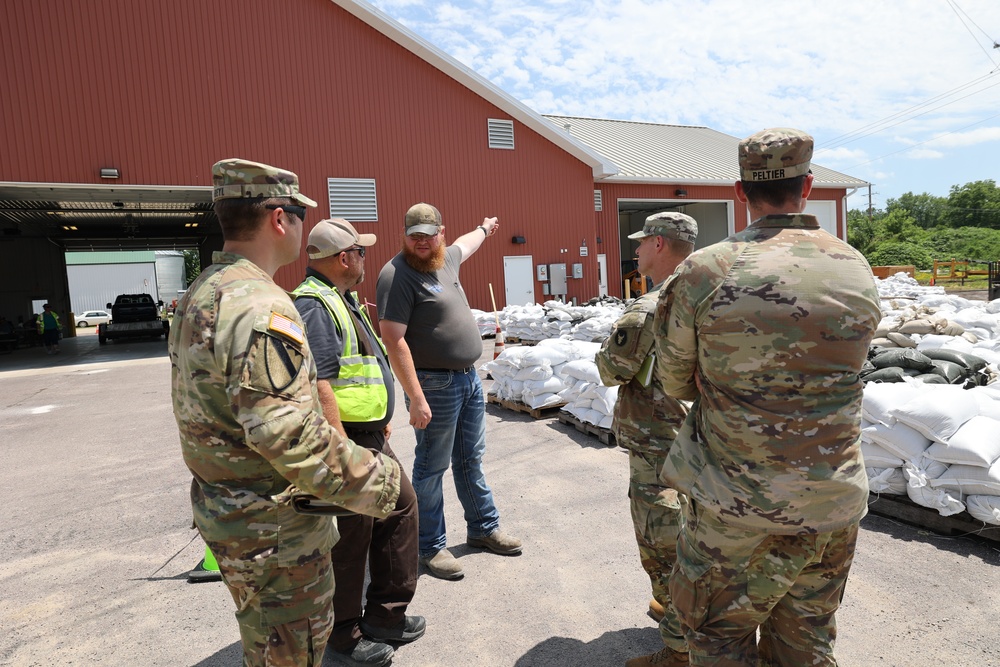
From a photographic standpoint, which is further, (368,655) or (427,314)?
(427,314)

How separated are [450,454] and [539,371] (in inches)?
129

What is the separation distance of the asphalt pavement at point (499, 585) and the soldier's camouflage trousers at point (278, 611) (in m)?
0.98

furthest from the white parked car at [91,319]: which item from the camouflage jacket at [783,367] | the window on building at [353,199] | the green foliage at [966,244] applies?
the green foliage at [966,244]

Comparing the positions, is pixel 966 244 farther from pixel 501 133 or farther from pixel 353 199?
pixel 353 199

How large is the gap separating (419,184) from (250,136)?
4343mm

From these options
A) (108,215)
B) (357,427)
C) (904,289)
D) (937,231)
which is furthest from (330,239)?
(937,231)

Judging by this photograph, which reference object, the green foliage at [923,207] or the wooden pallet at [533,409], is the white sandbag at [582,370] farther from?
the green foliage at [923,207]

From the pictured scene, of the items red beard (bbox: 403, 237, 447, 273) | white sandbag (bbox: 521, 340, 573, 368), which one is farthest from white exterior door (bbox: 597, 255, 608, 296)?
red beard (bbox: 403, 237, 447, 273)

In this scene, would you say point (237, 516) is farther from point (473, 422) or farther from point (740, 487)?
point (473, 422)

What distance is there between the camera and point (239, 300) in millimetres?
1650

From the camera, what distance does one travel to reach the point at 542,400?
6.58 meters

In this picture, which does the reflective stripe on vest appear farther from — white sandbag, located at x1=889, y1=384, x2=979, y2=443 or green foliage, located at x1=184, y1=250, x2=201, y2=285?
green foliage, located at x1=184, y1=250, x2=201, y2=285

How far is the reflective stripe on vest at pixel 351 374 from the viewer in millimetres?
2537

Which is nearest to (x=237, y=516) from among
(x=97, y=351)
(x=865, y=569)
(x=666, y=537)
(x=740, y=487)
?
(x=740, y=487)
